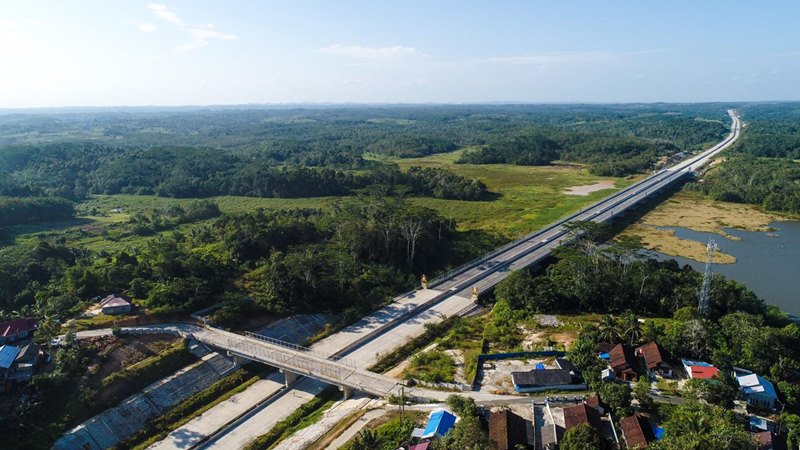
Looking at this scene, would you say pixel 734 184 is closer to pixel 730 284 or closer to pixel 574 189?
pixel 574 189

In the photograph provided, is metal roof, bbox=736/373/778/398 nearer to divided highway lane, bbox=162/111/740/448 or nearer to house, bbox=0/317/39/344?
divided highway lane, bbox=162/111/740/448

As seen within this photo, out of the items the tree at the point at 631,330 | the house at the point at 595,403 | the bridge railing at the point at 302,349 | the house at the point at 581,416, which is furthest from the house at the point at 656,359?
the bridge railing at the point at 302,349

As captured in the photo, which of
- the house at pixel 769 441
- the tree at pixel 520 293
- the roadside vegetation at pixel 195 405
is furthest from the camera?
the tree at pixel 520 293

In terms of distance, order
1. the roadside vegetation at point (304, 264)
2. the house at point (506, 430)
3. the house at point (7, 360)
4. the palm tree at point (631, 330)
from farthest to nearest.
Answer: the palm tree at point (631, 330), the roadside vegetation at point (304, 264), the house at point (7, 360), the house at point (506, 430)

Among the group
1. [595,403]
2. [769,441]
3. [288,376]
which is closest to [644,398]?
[595,403]

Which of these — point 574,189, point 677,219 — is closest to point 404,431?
point 677,219

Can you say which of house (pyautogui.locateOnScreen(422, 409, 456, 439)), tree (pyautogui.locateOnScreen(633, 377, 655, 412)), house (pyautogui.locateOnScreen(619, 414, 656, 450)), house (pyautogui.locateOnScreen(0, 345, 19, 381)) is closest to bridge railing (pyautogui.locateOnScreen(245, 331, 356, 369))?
house (pyautogui.locateOnScreen(422, 409, 456, 439))

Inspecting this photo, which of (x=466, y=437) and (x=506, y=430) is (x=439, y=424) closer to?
(x=466, y=437)

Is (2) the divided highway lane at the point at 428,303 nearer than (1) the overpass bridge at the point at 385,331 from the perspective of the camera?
Yes

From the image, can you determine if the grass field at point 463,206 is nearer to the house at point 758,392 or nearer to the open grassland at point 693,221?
the open grassland at point 693,221
